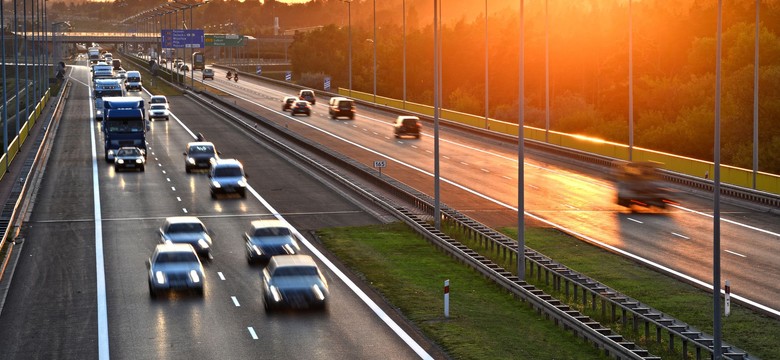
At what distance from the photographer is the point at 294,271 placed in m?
34.9

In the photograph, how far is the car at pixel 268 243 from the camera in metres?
42.5

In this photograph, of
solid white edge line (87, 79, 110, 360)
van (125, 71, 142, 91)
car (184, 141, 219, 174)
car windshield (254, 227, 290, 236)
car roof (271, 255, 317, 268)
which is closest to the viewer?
solid white edge line (87, 79, 110, 360)

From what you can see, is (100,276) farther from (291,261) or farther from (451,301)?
(451,301)

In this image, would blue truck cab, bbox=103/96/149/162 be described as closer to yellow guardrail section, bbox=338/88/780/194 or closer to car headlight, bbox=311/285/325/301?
yellow guardrail section, bbox=338/88/780/194

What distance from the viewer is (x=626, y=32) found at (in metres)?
146

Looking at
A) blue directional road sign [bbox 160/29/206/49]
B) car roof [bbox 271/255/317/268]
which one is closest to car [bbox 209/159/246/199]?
car roof [bbox 271/255/317/268]

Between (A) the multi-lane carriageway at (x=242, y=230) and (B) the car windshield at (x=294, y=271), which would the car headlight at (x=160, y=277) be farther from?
(B) the car windshield at (x=294, y=271)

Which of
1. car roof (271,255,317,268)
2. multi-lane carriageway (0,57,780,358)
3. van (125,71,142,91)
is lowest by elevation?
multi-lane carriageway (0,57,780,358)

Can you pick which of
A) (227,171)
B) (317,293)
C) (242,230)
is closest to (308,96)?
(227,171)

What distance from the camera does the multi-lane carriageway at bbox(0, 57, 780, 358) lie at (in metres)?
31.9

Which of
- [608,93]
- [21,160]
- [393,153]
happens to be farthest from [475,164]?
[608,93]

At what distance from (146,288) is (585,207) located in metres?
25.3

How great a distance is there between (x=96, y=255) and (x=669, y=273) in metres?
20.2

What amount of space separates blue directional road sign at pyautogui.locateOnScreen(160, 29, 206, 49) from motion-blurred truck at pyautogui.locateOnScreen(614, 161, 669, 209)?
5174 inches
